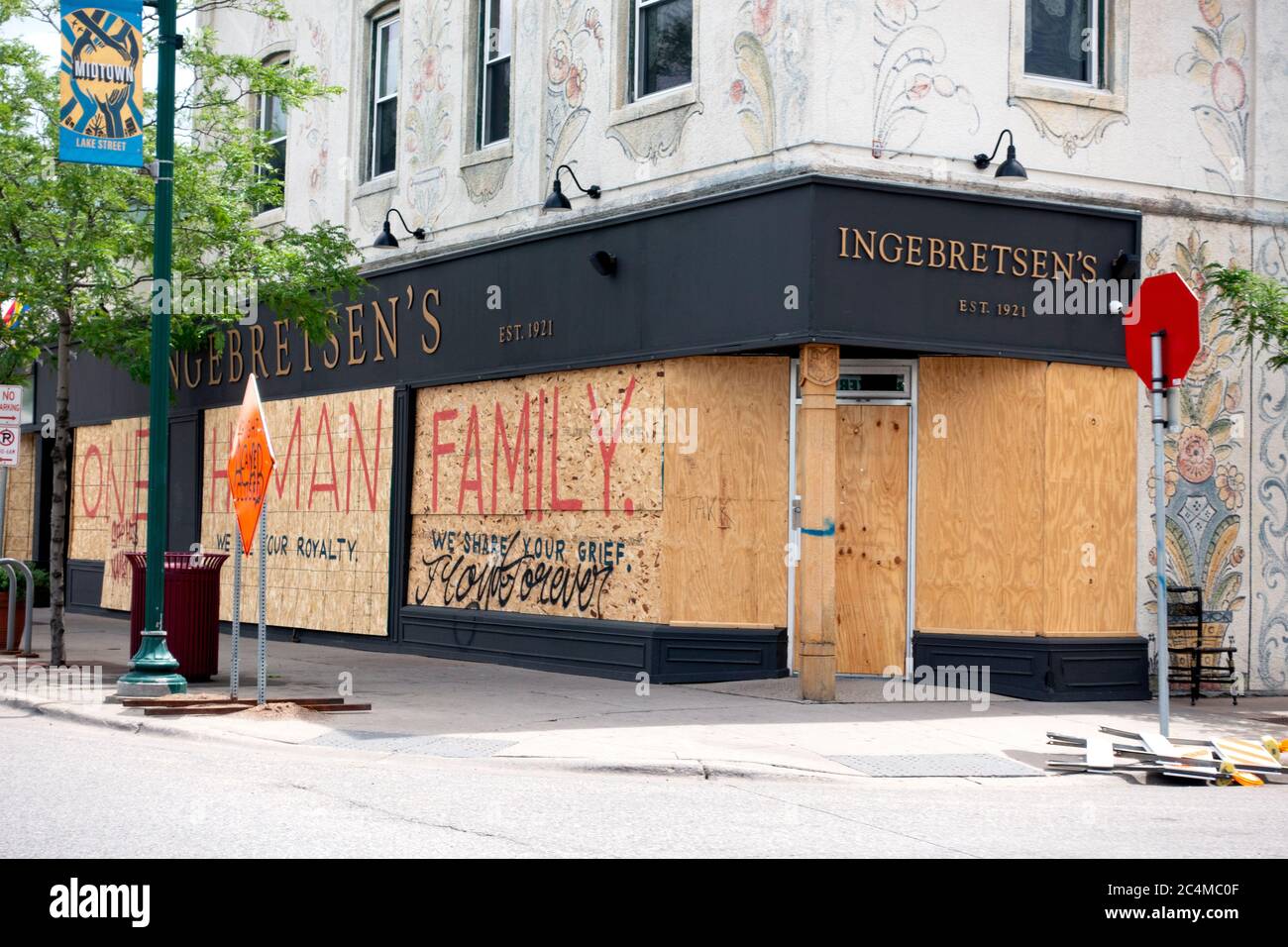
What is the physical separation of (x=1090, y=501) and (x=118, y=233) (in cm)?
974

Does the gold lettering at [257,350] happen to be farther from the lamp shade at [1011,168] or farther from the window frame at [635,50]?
the lamp shade at [1011,168]

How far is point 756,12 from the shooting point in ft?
47.8

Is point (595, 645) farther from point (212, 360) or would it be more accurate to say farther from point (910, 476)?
point (212, 360)

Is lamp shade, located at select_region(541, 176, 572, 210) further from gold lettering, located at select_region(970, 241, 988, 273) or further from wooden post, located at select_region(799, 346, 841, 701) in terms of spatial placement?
gold lettering, located at select_region(970, 241, 988, 273)

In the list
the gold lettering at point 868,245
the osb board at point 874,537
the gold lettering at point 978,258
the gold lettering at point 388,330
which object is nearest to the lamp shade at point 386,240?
the gold lettering at point 388,330

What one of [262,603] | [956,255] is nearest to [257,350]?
[262,603]

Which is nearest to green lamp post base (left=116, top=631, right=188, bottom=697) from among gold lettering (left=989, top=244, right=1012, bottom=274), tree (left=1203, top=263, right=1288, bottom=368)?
gold lettering (left=989, top=244, right=1012, bottom=274)

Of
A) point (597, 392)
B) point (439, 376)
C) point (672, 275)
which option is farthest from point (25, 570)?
point (672, 275)

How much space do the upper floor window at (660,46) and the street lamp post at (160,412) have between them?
4.61 m

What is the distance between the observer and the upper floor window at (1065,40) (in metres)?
15.1

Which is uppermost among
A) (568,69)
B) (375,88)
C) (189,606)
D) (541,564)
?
(375,88)

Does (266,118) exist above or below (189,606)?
above

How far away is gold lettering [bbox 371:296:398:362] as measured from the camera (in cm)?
1914

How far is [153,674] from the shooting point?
43.4 ft
